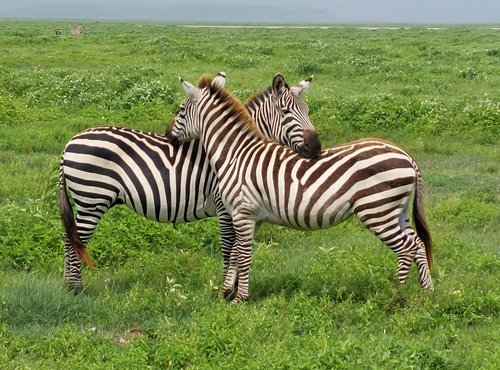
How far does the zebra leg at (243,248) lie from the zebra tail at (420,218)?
5.00ft

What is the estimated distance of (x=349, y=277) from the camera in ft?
22.1

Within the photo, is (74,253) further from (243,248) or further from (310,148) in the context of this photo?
(310,148)

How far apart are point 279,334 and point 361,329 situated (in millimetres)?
728

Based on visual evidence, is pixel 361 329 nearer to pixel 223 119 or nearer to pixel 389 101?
pixel 223 119

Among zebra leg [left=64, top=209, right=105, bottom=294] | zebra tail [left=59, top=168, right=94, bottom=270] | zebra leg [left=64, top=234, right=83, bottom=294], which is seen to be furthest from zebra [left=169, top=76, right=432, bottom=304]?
zebra leg [left=64, top=234, right=83, bottom=294]

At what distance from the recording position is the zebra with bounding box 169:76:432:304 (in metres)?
6.07

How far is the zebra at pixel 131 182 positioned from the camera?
649 cm

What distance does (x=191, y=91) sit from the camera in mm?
6559

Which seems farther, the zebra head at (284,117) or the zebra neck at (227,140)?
the zebra head at (284,117)

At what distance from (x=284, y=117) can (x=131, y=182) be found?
165cm

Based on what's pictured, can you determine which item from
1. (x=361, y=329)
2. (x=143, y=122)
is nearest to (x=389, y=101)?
(x=143, y=122)

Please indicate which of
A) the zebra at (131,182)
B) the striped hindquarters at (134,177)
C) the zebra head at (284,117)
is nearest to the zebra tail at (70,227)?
the zebra at (131,182)

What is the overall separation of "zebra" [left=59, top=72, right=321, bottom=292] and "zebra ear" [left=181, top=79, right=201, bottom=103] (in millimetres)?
196

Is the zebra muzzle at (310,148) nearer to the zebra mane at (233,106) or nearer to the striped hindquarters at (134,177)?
the zebra mane at (233,106)
